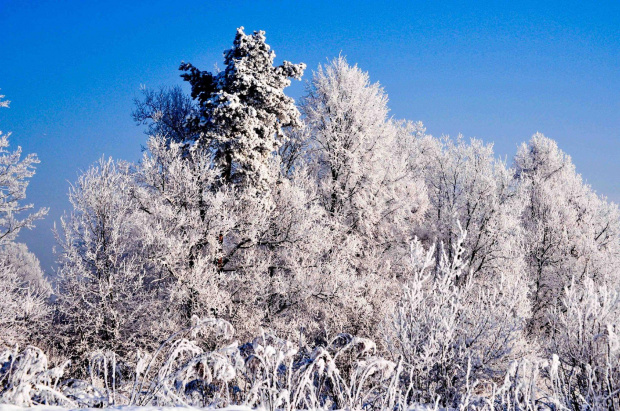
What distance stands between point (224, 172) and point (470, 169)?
12753 mm

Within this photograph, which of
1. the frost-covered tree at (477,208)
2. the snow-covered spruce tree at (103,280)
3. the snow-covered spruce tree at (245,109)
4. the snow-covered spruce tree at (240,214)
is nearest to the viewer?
the snow-covered spruce tree at (103,280)

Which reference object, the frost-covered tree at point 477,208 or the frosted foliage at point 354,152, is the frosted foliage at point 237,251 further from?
the frost-covered tree at point 477,208

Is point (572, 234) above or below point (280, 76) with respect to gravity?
below

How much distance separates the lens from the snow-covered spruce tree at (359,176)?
1719cm

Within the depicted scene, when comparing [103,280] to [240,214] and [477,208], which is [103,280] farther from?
→ [477,208]

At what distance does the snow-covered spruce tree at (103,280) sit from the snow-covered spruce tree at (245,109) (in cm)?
381

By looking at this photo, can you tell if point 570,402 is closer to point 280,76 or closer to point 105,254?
point 105,254

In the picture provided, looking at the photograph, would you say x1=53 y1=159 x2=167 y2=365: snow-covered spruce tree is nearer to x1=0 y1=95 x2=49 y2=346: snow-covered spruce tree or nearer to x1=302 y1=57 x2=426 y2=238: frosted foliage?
x1=0 y1=95 x2=49 y2=346: snow-covered spruce tree

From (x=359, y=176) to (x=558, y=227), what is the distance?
13786 millimetres

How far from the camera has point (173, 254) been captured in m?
13.1

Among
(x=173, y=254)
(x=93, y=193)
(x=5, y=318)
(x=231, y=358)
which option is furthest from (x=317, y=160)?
(x=231, y=358)

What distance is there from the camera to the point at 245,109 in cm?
1507

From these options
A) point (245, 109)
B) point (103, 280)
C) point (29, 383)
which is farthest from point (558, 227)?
point (29, 383)

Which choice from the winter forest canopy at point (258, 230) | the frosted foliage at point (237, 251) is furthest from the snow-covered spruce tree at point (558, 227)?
the frosted foliage at point (237, 251)
